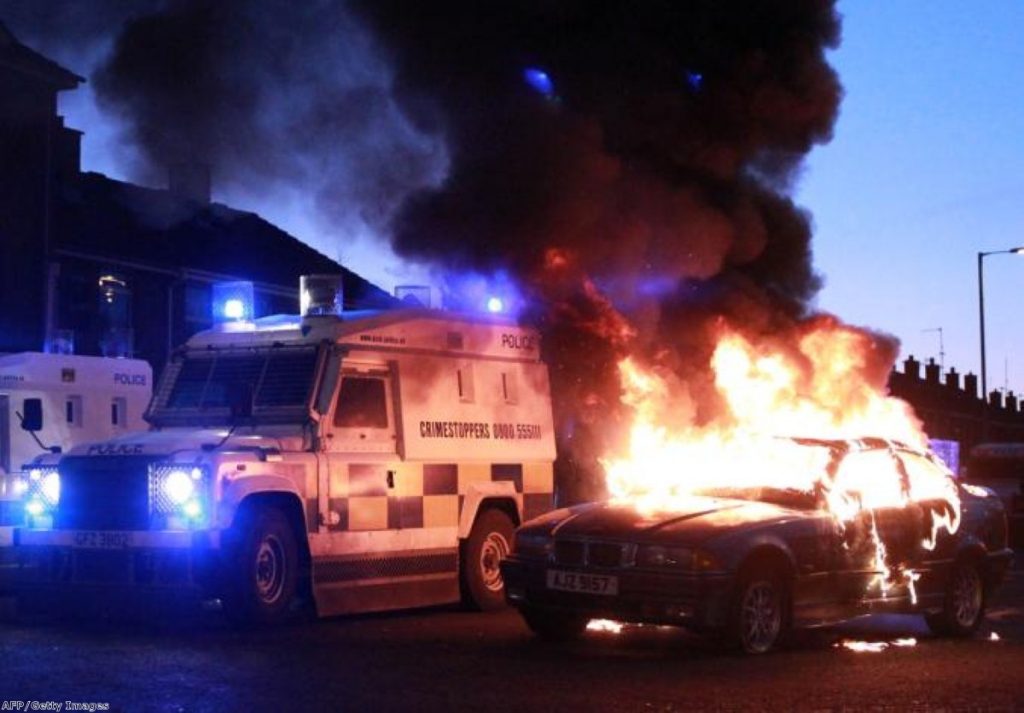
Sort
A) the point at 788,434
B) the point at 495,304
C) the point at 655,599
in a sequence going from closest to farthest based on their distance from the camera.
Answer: the point at 655,599, the point at 788,434, the point at 495,304

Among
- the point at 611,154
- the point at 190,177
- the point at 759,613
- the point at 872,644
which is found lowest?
the point at 872,644

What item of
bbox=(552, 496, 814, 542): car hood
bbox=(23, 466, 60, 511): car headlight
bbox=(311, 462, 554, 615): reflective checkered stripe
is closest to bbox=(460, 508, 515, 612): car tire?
bbox=(311, 462, 554, 615): reflective checkered stripe

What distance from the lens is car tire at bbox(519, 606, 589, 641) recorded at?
11852 mm

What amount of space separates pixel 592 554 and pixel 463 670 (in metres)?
1.70

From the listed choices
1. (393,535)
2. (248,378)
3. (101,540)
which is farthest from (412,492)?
(101,540)

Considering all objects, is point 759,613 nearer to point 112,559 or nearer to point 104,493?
point 112,559

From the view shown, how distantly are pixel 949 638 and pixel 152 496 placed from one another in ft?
22.0

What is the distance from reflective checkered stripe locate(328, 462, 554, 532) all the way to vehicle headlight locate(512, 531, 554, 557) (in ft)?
6.27

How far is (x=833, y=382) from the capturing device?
1694 cm

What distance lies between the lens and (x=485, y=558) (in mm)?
15148

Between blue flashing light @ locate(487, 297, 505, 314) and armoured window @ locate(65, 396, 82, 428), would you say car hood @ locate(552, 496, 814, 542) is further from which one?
armoured window @ locate(65, 396, 82, 428)

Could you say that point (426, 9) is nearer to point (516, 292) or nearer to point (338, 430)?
point (516, 292)

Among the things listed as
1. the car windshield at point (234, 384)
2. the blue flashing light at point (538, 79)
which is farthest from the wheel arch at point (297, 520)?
the blue flashing light at point (538, 79)

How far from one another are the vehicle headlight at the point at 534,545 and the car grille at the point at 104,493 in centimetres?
298
